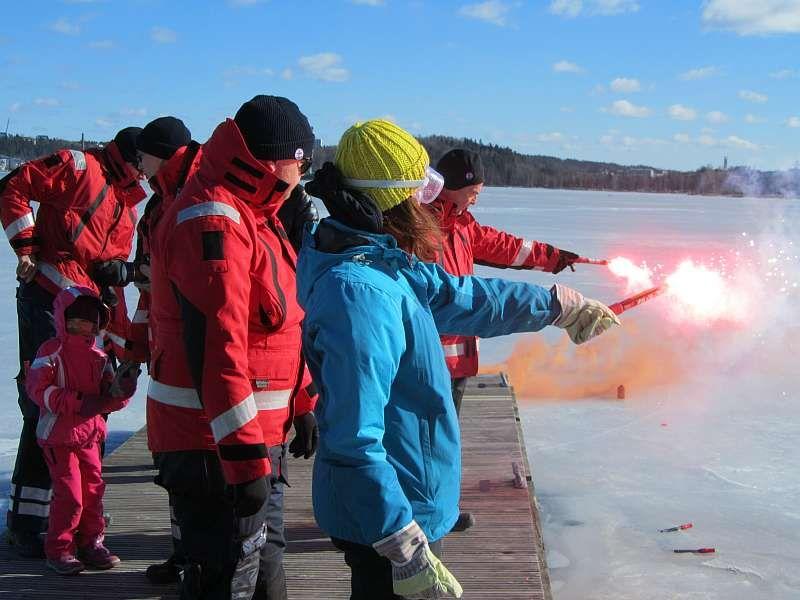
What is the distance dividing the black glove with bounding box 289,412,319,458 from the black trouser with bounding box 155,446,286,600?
20.8 inches

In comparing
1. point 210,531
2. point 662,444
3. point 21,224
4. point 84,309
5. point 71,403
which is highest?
point 21,224

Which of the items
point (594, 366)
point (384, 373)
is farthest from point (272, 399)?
point (594, 366)

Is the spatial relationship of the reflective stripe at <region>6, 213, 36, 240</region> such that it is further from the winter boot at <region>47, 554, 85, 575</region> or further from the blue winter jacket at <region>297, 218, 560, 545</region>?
the blue winter jacket at <region>297, 218, 560, 545</region>

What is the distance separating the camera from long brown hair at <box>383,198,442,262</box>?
219 cm

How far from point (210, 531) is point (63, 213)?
2245mm

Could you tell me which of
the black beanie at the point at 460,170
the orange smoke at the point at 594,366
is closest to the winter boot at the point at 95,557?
the black beanie at the point at 460,170

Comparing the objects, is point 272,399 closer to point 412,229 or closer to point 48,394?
point 412,229

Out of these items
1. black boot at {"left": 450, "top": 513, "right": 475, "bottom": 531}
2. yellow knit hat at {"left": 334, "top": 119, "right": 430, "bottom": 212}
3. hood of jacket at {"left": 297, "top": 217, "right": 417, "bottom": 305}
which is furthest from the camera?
black boot at {"left": 450, "top": 513, "right": 475, "bottom": 531}

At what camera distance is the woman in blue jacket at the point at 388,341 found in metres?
1.85

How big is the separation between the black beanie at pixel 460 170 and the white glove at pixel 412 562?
2.75 m

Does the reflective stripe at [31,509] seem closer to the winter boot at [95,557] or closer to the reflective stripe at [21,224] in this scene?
the winter boot at [95,557]

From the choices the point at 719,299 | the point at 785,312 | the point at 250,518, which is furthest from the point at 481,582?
the point at 785,312

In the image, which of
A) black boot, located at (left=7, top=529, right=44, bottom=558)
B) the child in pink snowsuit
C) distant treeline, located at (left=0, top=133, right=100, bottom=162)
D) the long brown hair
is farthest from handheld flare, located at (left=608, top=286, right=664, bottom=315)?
distant treeline, located at (left=0, top=133, right=100, bottom=162)

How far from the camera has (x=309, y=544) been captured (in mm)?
4000
